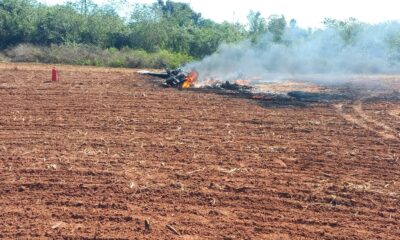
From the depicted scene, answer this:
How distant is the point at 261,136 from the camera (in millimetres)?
11164

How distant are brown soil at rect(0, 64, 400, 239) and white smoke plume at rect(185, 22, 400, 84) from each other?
10617 millimetres

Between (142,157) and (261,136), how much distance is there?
3.22 m

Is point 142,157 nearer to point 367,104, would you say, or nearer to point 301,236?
point 301,236

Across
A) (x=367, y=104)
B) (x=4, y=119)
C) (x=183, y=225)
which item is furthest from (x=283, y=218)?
(x=367, y=104)

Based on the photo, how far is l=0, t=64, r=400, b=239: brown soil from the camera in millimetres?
6223

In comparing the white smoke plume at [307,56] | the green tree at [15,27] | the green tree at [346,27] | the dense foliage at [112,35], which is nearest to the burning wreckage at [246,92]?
the white smoke plume at [307,56]

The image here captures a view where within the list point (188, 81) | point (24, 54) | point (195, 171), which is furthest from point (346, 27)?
point (195, 171)

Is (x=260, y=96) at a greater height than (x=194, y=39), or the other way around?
(x=194, y=39)

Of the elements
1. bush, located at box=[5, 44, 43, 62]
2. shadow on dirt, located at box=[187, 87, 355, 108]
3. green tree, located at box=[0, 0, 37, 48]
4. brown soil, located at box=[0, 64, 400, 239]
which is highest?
green tree, located at box=[0, 0, 37, 48]

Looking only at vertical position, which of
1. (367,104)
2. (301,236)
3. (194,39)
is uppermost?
(194,39)

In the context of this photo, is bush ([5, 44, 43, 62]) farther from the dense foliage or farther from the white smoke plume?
the white smoke plume

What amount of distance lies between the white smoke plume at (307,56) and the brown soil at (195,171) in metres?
10.6

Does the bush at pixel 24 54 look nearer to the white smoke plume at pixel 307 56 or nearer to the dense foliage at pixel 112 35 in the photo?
the dense foliage at pixel 112 35

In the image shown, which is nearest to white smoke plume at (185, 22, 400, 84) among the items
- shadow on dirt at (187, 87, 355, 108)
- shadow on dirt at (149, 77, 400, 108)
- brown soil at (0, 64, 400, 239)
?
shadow on dirt at (149, 77, 400, 108)
